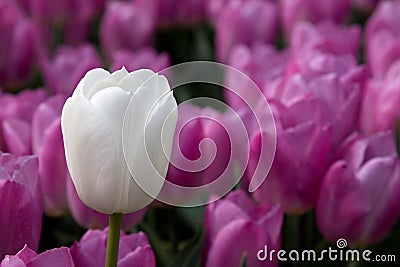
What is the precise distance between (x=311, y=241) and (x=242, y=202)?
0.17 metres

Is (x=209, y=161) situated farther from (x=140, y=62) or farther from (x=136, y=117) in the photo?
(x=140, y=62)

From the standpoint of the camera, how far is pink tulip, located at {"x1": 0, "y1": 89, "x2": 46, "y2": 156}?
2.73ft

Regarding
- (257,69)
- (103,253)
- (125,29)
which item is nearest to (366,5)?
(125,29)

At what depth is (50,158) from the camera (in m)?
0.78

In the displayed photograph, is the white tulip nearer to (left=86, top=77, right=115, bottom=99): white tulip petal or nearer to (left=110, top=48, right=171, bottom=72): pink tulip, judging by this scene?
(left=86, top=77, right=115, bottom=99): white tulip petal

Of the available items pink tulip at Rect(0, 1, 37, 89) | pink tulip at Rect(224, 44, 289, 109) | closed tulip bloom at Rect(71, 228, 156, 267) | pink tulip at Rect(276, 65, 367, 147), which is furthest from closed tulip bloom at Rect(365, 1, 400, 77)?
closed tulip bloom at Rect(71, 228, 156, 267)

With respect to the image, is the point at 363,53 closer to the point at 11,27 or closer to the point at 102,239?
the point at 11,27

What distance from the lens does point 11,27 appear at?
1240mm

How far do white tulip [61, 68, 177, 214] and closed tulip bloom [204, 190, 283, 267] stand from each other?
159mm

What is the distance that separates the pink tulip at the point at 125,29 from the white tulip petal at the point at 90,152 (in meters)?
0.86

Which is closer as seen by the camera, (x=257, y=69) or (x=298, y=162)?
(x=298, y=162)

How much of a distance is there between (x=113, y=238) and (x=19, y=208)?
0.10 meters

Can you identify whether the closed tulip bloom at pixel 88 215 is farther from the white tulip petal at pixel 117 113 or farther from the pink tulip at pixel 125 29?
the pink tulip at pixel 125 29

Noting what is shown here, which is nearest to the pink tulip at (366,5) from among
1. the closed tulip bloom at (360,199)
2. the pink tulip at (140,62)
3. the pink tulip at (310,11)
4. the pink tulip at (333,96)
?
the pink tulip at (310,11)
